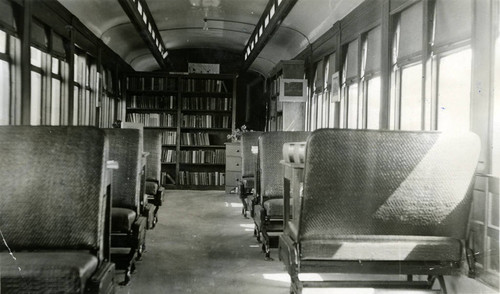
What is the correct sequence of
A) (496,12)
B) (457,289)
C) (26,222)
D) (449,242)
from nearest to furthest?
(26,222), (449,242), (496,12), (457,289)

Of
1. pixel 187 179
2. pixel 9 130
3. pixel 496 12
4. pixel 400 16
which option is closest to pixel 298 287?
pixel 9 130

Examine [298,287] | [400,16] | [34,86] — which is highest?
[400,16]

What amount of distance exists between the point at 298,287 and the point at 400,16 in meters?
3.56

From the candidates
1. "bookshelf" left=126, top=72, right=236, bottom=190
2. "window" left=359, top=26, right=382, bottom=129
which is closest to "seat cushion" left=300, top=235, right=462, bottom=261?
"window" left=359, top=26, right=382, bottom=129

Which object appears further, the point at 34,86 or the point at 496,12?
the point at 34,86

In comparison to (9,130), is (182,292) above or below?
below

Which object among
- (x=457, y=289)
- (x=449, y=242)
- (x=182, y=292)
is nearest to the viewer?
(x=449, y=242)

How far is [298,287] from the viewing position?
257 cm

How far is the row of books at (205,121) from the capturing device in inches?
443

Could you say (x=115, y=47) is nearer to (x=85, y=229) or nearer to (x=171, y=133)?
(x=171, y=133)

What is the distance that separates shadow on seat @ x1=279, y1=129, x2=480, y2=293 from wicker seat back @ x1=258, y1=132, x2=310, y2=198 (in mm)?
2156

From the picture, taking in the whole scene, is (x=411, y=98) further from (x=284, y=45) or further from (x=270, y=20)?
(x=284, y=45)

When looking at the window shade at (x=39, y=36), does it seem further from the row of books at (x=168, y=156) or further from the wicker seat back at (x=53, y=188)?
the row of books at (x=168, y=156)

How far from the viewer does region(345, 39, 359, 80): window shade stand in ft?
21.1
